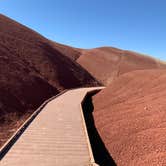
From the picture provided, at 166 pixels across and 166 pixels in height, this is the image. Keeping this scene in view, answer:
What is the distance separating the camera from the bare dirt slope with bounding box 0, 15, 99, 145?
774 inches

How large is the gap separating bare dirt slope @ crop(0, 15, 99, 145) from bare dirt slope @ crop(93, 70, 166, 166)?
207 inches

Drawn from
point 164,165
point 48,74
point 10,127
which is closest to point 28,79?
point 48,74

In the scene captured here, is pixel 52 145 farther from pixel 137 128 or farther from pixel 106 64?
pixel 106 64

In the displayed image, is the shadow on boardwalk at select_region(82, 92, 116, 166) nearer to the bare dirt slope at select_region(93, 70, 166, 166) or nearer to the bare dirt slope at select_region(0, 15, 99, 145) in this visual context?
the bare dirt slope at select_region(93, 70, 166, 166)

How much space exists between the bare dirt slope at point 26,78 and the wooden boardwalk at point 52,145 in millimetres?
2145

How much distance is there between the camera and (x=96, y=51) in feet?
329

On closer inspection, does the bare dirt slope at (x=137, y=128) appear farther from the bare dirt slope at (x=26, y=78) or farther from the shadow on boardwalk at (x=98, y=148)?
the bare dirt slope at (x=26, y=78)

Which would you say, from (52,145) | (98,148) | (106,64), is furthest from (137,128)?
(106,64)

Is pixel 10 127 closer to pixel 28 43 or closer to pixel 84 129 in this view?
pixel 84 129

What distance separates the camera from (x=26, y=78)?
29.4 meters

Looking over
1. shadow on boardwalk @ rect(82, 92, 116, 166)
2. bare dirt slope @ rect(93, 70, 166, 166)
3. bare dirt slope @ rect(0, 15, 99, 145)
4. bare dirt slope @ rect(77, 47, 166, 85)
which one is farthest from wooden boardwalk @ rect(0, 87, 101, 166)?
bare dirt slope @ rect(77, 47, 166, 85)

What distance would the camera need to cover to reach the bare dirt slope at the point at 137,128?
10.0m

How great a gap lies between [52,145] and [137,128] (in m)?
4.01

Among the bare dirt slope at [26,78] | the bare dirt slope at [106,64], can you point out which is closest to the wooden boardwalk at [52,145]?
the bare dirt slope at [26,78]
